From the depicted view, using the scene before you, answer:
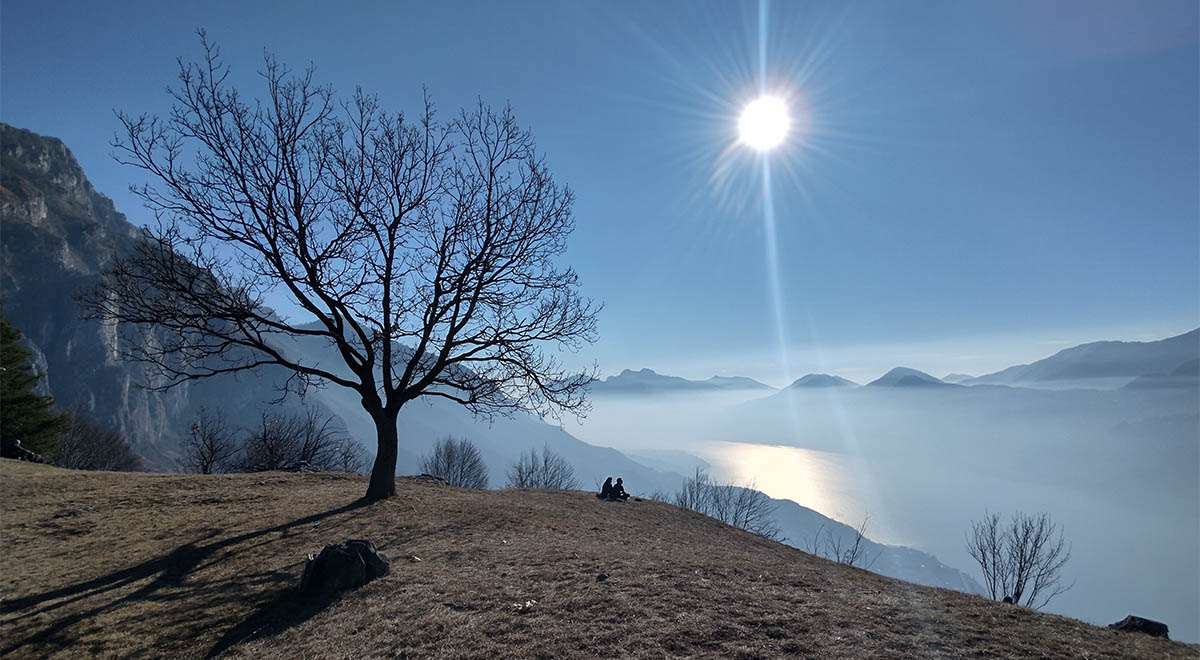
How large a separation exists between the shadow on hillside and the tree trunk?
4.28 metres

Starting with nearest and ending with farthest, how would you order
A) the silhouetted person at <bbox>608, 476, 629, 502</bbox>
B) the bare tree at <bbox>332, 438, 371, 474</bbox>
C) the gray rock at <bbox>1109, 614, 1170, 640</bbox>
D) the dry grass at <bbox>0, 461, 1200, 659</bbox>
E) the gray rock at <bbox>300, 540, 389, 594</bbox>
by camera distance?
1. the dry grass at <bbox>0, 461, 1200, 659</bbox>
2. the gray rock at <bbox>1109, 614, 1170, 640</bbox>
3. the gray rock at <bbox>300, 540, 389, 594</bbox>
4. the silhouetted person at <bbox>608, 476, 629, 502</bbox>
5. the bare tree at <bbox>332, 438, 371, 474</bbox>

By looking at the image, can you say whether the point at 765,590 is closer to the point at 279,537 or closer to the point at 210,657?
the point at 210,657

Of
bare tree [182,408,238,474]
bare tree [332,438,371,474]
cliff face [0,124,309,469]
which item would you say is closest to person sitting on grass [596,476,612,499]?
bare tree [332,438,371,474]

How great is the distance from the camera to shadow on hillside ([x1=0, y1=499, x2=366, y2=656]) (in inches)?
260

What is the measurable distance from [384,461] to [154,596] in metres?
7.30

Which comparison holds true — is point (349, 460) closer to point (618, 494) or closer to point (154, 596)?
point (618, 494)

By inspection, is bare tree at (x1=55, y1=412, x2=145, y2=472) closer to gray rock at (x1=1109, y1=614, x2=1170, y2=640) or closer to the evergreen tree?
the evergreen tree

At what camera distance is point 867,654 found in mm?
A: 5203

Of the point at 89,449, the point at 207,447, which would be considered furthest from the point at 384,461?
the point at 89,449

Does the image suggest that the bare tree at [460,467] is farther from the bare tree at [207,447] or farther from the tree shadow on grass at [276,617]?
the tree shadow on grass at [276,617]

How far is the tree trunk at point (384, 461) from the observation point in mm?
14672

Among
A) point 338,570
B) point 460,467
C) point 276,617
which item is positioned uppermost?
point 460,467

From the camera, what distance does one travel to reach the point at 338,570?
7707 mm

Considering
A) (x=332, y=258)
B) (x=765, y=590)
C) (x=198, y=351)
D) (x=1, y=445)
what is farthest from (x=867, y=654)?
(x=1, y=445)
